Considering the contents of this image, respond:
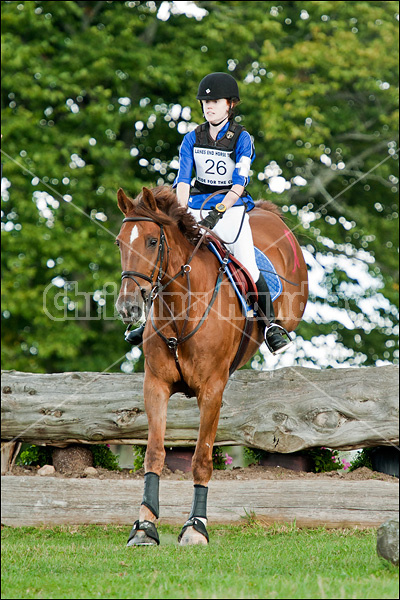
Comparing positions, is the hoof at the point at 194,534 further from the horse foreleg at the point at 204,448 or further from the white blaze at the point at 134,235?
the white blaze at the point at 134,235

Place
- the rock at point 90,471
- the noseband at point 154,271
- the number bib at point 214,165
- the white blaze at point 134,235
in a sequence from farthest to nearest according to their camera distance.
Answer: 1. the rock at point 90,471
2. the number bib at point 214,165
3. the white blaze at point 134,235
4. the noseband at point 154,271

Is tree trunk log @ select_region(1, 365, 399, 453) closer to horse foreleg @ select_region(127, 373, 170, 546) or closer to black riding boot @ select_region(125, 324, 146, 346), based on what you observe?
black riding boot @ select_region(125, 324, 146, 346)

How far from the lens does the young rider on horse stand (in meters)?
5.96

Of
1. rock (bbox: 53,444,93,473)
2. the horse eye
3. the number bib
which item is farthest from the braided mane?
rock (bbox: 53,444,93,473)

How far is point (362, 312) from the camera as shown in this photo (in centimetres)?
1473

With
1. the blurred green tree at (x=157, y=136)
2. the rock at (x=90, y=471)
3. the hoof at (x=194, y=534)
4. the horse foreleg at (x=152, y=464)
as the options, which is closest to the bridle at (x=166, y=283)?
the horse foreleg at (x=152, y=464)

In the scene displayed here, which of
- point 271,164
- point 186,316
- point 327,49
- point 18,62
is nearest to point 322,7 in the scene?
point 327,49

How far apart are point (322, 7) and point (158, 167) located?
438cm

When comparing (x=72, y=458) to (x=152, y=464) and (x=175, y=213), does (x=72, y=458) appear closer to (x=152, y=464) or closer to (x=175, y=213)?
(x=152, y=464)

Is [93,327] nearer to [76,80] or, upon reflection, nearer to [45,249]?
[45,249]

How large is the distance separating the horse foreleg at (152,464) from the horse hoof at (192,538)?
0.25 m

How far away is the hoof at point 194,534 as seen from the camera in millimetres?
5230

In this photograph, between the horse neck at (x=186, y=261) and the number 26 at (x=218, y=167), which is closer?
the horse neck at (x=186, y=261)

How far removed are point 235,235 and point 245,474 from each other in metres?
2.32
